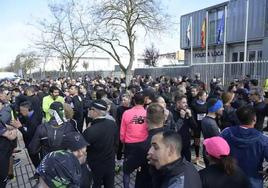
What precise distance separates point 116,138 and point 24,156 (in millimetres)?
5287

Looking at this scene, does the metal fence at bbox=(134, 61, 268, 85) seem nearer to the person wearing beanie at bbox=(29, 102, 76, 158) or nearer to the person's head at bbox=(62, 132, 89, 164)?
the person wearing beanie at bbox=(29, 102, 76, 158)

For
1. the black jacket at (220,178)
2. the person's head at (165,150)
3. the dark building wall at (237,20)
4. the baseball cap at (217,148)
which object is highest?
the dark building wall at (237,20)

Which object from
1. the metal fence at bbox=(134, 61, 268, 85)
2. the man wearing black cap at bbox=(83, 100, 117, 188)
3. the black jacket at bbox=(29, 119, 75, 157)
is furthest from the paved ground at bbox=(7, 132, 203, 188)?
the metal fence at bbox=(134, 61, 268, 85)

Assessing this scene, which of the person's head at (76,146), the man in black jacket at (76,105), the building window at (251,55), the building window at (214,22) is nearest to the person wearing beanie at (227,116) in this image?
the person's head at (76,146)

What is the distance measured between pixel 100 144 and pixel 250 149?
2.10m

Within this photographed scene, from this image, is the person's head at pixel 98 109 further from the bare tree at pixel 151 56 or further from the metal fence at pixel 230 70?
the bare tree at pixel 151 56

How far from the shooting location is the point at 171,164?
269cm

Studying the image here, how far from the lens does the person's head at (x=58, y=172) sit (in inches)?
76.7

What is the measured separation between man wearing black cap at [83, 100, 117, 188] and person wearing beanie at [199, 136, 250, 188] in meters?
1.91

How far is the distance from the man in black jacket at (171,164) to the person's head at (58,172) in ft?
2.87

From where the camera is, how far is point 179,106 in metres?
6.60

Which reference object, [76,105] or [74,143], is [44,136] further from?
[76,105]

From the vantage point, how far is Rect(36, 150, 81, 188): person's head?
6.39ft

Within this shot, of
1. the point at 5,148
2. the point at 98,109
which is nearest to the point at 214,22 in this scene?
the point at 98,109
